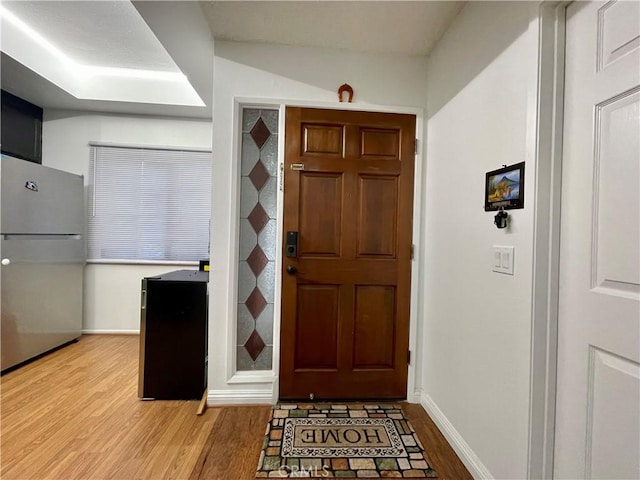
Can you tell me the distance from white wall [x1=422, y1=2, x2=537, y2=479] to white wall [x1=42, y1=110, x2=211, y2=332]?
265 cm

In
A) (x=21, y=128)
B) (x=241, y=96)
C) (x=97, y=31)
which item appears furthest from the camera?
(x=21, y=128)

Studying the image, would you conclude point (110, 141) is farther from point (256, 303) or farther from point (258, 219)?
point (256, 303)

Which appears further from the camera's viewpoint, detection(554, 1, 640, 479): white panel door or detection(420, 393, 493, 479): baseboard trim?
detection(420, 393, 493, 479): baseboard trim

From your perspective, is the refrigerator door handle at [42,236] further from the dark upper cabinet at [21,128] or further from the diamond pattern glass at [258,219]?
the diamond pattern glass at [258,219]

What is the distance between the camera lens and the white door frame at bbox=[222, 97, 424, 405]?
78.7 inches

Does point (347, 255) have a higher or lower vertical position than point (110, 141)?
→ lower

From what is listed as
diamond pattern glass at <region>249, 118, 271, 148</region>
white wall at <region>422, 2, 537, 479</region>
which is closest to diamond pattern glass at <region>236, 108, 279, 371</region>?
diamond pattern glass at <region>249, 118, 271, 148</region>

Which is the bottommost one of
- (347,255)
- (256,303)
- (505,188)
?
(256,303)

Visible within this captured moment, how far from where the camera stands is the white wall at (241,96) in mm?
1981

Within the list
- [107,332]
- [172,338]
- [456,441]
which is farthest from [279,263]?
[107,332]

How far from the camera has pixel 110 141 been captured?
10.7 feet

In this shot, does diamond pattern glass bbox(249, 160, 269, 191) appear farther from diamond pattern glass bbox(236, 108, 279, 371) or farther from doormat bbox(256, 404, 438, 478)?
doormat bbox(256, 404, 438, 478)

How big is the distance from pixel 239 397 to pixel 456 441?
135 centimetres

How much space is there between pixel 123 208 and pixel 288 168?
92.9 inches
